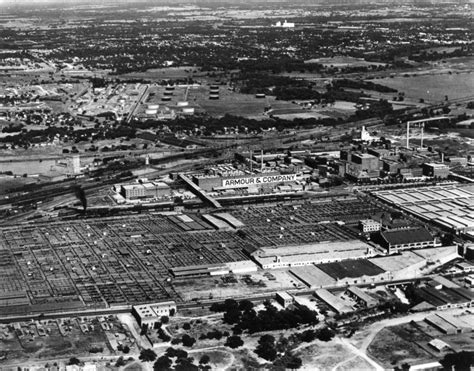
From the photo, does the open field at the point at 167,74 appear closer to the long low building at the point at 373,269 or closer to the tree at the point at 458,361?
the long low building at the point at 373,269

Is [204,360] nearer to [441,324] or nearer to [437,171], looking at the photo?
[441,324]

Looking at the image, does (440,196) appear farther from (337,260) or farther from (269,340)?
(269,340)

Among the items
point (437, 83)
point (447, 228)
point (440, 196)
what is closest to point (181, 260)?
point (447, 228)

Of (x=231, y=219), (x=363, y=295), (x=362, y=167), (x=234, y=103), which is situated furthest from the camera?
(x=234, y=103)

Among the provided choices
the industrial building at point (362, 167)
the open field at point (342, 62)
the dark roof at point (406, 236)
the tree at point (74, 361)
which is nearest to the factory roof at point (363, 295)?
the dark roof at point (406, 236)

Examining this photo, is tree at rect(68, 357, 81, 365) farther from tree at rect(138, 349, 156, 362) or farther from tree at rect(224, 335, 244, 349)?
tree at rect(224, 335, 244, 349)

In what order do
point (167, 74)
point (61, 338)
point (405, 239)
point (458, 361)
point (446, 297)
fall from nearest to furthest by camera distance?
1. point (458, 361)
2. point (61, 338)
3. point (446, 297)
4. point (405, 239)
5. point (167, 74)

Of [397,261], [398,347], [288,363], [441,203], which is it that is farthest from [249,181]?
[288,363]
